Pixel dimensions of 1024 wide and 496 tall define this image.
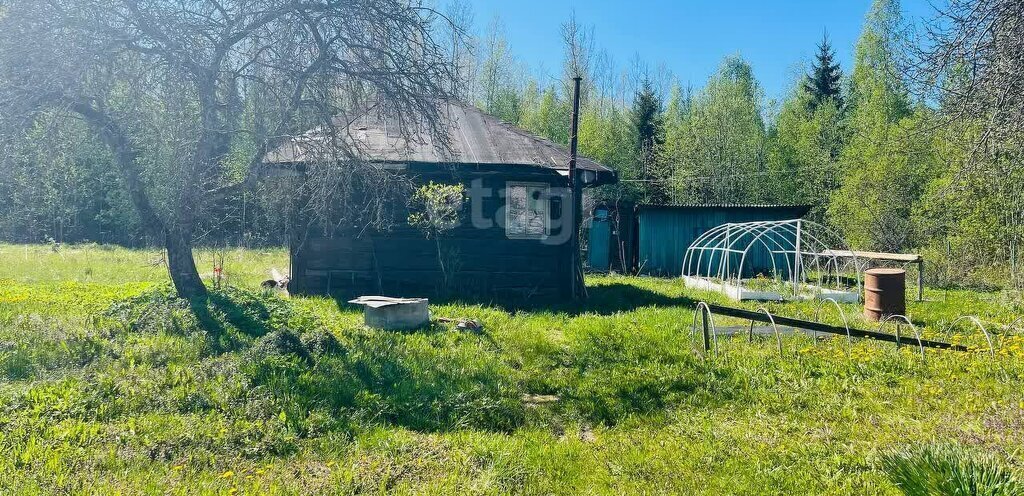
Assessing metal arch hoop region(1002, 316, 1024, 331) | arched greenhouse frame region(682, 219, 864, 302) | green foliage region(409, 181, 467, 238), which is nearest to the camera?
metal arch hoop region(1002, 316, 1024, 331)

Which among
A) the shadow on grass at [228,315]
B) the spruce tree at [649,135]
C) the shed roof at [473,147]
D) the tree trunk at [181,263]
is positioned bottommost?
the shadow on grass at [228,315]

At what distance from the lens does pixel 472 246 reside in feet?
35.7

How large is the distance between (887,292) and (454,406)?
728cm

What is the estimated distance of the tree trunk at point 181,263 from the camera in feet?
25.2

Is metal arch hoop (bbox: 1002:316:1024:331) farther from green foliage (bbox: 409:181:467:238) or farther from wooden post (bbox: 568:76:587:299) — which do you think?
green foliage (bbox: 409:181:467:238)

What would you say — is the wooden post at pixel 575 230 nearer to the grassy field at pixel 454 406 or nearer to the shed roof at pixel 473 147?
the shed roof at pixel 473 147

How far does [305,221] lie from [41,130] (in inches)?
162

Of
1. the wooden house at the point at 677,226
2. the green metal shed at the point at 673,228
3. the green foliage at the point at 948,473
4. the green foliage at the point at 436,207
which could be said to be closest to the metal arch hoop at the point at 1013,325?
the green foliage at the point at 948,473

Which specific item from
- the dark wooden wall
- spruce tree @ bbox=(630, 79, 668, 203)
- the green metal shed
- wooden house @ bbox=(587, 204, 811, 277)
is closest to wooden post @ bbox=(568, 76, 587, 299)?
the dark wooden wall

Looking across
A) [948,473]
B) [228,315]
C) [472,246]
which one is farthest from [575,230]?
[948,473]

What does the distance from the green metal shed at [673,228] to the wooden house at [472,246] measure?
6756 millimetres

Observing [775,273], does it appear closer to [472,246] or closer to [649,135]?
[472,246]

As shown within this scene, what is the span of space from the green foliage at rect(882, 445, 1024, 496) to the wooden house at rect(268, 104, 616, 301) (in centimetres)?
799

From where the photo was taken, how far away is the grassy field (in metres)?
3.40
